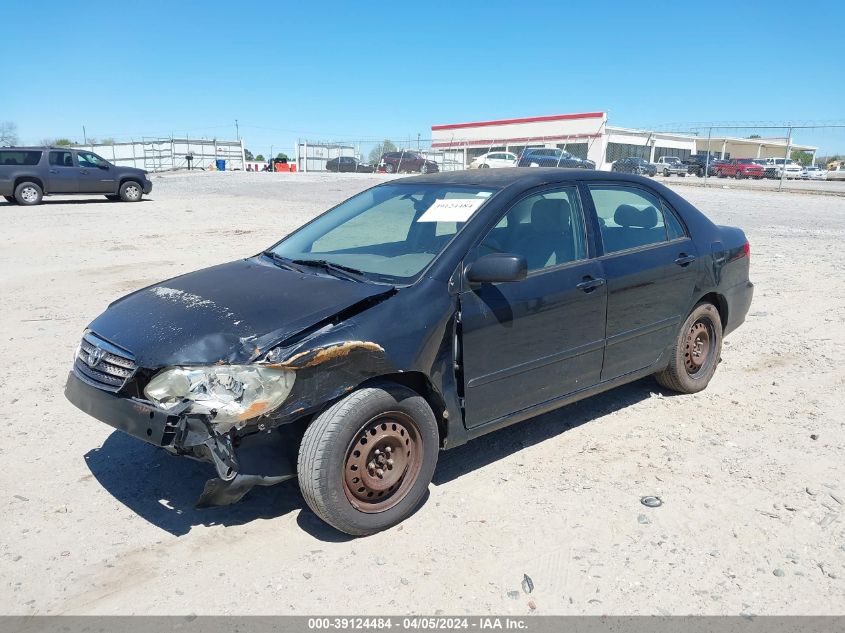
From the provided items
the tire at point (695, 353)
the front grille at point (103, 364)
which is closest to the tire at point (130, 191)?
the front grille at point (103, 364)

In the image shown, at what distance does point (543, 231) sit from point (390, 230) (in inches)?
37.6

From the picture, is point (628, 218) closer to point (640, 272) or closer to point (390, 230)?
point (640, 272)

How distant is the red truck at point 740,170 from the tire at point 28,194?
3720 cm

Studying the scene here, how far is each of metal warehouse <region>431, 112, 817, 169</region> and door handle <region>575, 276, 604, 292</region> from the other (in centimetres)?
3229

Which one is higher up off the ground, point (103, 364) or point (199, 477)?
point (103, 364)

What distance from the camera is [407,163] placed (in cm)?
4022

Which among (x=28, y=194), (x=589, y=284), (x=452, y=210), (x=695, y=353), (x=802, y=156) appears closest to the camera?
(x=452, y=210)

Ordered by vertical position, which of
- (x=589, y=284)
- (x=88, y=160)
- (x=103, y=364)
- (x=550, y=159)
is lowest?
(x=103, y=364)

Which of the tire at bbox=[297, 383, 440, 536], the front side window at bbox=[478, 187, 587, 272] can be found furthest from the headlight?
the front side window at bbox=[478, 187, 587, 272]

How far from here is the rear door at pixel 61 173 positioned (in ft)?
68.7

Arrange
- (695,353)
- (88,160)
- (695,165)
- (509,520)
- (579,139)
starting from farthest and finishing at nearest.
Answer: (579,139)
(695,165)
(88,160)
(695,353)
(509,520)

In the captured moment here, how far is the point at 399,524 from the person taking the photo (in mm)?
3559

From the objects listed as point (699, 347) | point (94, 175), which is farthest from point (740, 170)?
point (699, 347)
